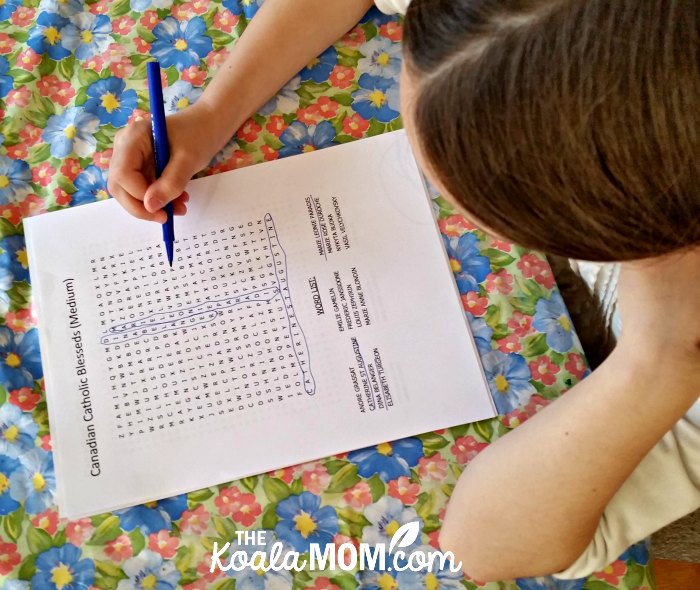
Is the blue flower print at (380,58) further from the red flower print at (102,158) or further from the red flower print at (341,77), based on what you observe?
the red flower print at (102,158)

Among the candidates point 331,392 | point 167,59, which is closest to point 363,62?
point 167,59

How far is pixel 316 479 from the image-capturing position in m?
0.52

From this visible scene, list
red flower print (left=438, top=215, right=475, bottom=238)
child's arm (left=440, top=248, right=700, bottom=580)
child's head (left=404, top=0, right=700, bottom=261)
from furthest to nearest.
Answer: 1. red flower print (left=438, top=215, right=475, bottom=238)
2. child's arm (left=440, top=248, right=700, bottom=580)
3. child's head (left=404, top=0, right=700, bottom=261)

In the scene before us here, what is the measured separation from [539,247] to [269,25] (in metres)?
0.40

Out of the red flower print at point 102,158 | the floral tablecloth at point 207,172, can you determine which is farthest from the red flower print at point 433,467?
the red flower print at point 102,158

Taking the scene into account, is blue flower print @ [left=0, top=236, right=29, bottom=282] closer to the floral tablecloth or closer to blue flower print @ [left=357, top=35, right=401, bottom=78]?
the floral tablecloth

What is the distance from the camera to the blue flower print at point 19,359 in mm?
545

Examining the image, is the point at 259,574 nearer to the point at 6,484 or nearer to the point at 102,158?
the point at 6,484

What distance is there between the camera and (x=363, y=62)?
620mm

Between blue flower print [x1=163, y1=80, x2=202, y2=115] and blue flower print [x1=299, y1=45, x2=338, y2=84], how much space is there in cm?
11

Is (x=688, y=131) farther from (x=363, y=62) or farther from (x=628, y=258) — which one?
(x=363, y=62)

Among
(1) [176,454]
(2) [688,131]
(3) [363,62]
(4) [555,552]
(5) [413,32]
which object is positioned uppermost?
(3) [363,62]

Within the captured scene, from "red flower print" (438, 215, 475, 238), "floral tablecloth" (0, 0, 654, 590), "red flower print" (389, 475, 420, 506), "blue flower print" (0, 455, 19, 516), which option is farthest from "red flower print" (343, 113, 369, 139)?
"blue flower print" (0, 455, 19, 516)

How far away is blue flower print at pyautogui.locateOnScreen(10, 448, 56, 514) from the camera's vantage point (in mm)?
519
